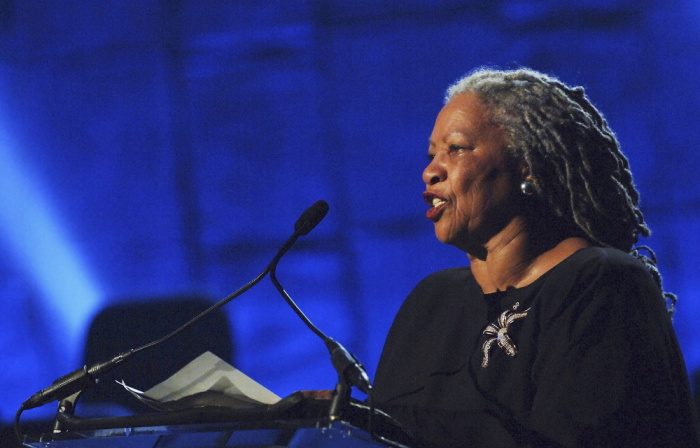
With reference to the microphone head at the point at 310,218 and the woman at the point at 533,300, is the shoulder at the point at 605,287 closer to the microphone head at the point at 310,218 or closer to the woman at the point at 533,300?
the woman at the point at 533,300

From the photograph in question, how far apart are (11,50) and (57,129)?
0.33m

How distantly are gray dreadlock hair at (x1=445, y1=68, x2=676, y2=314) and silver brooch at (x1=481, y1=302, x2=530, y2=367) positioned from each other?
11.5 inches

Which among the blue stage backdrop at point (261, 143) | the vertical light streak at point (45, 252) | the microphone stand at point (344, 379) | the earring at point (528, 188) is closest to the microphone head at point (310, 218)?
the microphone stand at point (344, 379)

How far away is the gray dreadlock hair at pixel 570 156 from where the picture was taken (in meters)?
1.89

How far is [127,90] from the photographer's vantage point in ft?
9.15

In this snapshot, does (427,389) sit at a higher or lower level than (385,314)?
lower

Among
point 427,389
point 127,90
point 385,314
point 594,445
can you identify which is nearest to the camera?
point 594,445

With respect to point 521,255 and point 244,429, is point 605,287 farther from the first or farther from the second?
point 244,429

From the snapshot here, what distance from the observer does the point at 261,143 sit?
8.82ft

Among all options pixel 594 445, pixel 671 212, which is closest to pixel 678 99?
pixel 671 212

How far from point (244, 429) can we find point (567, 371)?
58 centimetres

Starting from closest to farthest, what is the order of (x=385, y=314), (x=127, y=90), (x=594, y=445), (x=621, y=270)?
(x=594, y=445)
(x=621, y=270)
(x=385, y=314)
(x=127, y=90)

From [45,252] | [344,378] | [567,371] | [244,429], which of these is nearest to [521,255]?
[567,371]

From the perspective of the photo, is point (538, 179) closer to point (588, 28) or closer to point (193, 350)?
point (588, 28)
